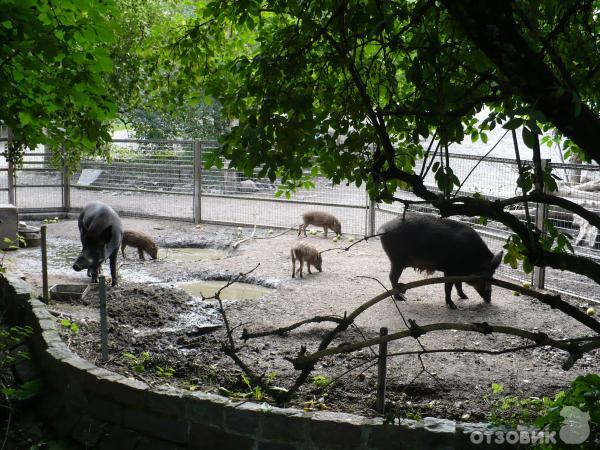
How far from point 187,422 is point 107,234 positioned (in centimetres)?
598

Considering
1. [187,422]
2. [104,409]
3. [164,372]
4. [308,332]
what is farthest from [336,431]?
[308,332]

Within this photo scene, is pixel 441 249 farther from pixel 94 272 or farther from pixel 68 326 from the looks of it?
pixel 94 272

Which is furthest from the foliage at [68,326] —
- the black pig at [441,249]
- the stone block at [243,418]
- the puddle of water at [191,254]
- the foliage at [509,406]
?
the puddle of water at [191,254]

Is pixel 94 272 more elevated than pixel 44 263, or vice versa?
pixel 44 263

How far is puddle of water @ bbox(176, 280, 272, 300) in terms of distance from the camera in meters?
9.55

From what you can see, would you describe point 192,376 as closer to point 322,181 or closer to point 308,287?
point 308,287

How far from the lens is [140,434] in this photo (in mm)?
4672

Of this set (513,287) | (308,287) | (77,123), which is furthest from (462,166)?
(513,287)

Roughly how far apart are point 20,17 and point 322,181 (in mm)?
14191

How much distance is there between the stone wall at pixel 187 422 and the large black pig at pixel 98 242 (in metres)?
4.21

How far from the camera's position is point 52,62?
3.94 m

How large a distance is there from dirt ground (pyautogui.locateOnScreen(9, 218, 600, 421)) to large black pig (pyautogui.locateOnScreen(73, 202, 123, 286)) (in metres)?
0.41

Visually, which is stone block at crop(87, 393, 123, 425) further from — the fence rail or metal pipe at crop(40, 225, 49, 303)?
the fence rail

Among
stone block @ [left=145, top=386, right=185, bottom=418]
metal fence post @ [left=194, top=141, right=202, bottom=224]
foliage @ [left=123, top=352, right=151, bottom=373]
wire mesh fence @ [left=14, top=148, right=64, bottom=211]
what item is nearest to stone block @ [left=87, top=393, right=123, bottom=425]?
stone block @ [left=145, top=386, right=185, bottom=418]
